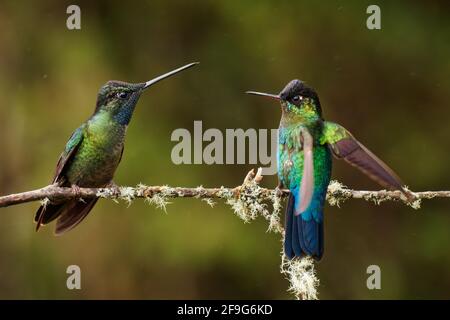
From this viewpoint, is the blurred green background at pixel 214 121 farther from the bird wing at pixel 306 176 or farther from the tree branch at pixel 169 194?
the bird wing at pixel 306 176

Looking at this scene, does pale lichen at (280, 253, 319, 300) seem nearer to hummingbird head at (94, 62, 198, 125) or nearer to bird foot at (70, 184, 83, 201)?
bird foot at (70, 184, 83, 201)

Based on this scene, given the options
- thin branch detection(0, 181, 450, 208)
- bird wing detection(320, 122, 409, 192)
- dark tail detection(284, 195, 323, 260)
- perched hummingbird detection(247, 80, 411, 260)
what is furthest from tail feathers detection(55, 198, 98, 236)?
bird wing detection(320, 122, 409, 192)

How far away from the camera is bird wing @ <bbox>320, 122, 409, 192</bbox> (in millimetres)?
2814

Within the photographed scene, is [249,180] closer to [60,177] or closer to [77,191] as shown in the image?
[77,191]

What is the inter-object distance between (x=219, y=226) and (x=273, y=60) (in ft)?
6.56

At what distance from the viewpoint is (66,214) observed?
418 centimetres

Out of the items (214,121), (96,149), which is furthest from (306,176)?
(214,121)

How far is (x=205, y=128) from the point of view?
8094 mm

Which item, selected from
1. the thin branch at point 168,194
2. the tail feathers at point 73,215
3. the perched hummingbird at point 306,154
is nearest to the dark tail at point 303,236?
the perched hummingbird at point 306,154

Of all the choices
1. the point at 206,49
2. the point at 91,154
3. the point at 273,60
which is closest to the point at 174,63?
the point at 206,49

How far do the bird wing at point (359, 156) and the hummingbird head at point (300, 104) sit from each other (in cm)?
16

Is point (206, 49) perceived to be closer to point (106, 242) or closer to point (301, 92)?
point (106, 242)

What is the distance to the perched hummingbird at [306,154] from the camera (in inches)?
131

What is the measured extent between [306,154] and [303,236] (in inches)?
20.5
